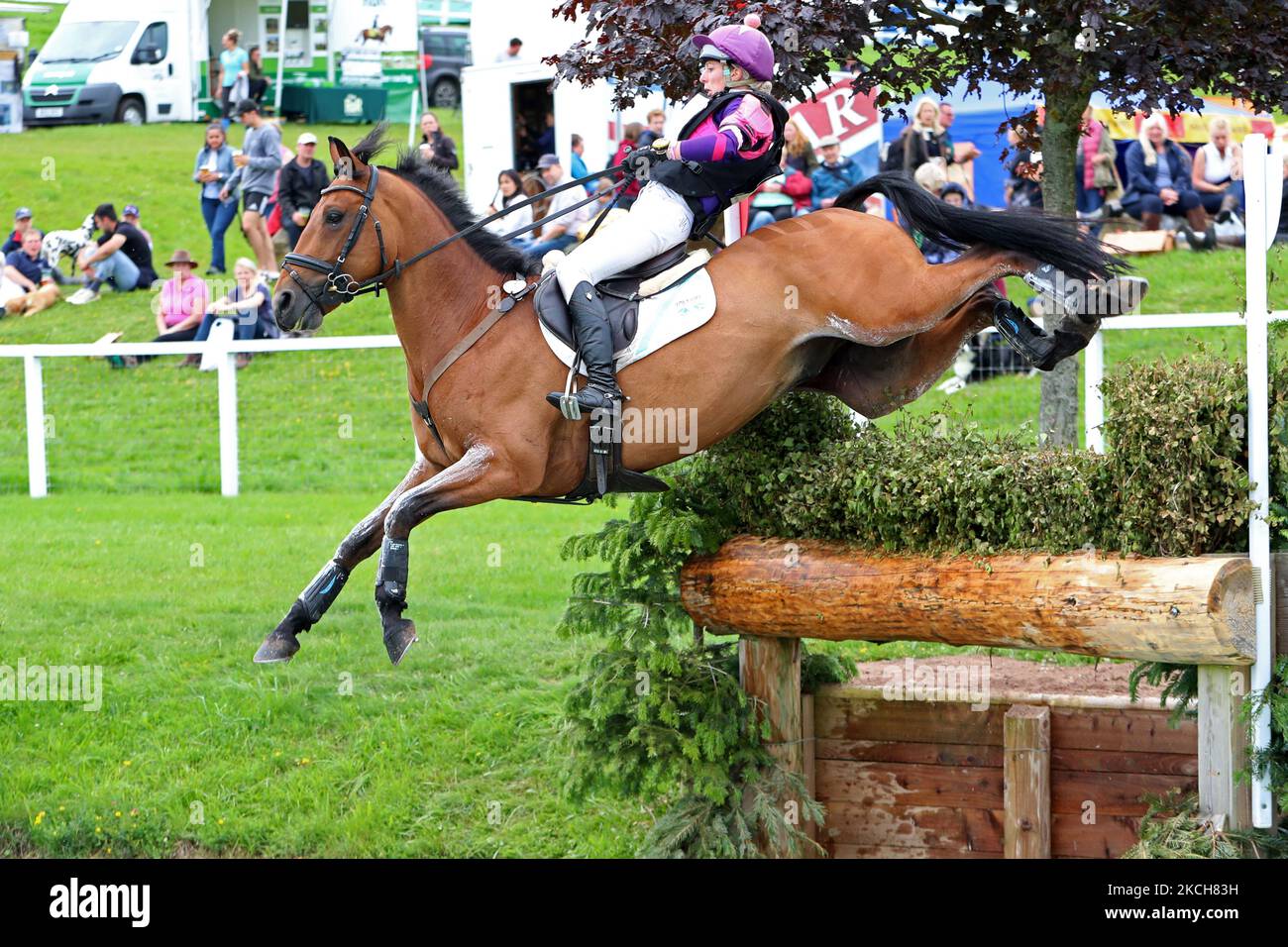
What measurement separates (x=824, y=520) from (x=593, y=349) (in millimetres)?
1221

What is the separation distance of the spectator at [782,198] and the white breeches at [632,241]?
6825 mm

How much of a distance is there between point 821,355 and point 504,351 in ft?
4.26

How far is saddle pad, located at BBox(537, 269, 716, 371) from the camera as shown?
18.6 feet

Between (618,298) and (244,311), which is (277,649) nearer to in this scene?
(618,298)

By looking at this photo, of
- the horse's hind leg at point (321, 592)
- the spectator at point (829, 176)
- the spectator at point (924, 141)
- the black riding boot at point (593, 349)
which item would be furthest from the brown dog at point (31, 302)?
the black riding boot at point (593, 349)

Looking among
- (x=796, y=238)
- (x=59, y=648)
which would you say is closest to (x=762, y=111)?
(x=796, y=238)

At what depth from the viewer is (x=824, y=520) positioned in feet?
19.6

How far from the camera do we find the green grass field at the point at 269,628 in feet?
22.4

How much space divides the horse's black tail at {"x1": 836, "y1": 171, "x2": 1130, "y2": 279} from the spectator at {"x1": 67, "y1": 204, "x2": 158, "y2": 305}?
44.8ft

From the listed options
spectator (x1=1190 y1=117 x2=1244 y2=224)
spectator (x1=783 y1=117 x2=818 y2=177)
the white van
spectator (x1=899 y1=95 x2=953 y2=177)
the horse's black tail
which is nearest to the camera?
the horse's black tail

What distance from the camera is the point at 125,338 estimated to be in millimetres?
15812

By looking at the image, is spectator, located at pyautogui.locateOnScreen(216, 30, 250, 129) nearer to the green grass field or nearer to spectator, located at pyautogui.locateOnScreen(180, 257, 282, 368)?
spectator, located at pyautogui.locateOnScreen(180, 257, 282, 368)

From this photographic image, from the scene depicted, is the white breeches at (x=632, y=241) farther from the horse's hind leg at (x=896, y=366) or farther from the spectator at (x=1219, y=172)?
the spectator at (x=1219, y=172)

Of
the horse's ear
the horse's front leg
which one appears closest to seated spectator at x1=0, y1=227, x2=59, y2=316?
A: the horse's ear
